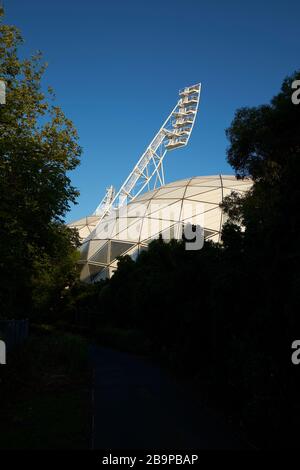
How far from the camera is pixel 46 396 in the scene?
1285cm

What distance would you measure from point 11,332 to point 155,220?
34421 mm

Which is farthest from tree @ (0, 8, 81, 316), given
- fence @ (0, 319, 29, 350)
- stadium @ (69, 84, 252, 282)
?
stadium @ (69, 84, 252, 282)

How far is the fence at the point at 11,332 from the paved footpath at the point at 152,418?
3.41 m

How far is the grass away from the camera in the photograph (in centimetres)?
863

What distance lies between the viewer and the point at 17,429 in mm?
9078

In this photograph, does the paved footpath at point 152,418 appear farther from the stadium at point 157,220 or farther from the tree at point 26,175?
the stadium at point 157,220

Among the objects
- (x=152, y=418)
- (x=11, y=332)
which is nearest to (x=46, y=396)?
(x=152, y=418)

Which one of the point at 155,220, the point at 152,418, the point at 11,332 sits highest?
the point at 155,220

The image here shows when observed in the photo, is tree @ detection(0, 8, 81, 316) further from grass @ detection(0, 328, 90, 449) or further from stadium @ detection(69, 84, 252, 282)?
stadium @ detection(69, 84, 252, 282)

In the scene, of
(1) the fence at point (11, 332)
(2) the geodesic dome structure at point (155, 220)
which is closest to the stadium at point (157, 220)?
(2) the geodesic dome structure at point (155, 220)

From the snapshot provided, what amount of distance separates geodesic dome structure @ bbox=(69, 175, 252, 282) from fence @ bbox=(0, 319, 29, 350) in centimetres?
2826

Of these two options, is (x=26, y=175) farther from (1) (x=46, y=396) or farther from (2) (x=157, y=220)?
(2) (x=157, y=220)

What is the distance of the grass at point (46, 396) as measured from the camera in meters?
8.63
